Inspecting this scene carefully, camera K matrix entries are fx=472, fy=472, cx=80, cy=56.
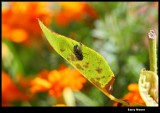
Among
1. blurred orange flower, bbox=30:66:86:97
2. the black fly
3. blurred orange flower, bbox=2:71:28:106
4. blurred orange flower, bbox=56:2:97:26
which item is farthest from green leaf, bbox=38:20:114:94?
blurred orange flower, bbox=56:2:97:26

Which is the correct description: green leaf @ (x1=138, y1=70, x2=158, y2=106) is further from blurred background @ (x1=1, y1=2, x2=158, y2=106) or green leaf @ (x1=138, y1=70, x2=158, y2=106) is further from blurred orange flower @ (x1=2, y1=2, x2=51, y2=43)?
blurred orange flower @ (x1=2, y1=2, x2=51, y2=43)

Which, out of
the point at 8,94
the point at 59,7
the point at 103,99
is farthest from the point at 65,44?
the point at 59,7

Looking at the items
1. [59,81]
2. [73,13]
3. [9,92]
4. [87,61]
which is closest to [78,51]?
[87,61]

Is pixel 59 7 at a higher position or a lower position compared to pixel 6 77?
higher

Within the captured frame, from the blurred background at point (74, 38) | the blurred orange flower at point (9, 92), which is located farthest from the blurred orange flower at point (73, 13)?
the blurred orange flower at point (9, 92)

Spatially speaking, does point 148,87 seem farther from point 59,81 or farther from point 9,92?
point 9,92

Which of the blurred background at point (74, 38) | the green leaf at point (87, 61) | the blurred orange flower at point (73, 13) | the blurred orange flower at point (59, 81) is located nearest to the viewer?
the green leaf at point (87, 61)

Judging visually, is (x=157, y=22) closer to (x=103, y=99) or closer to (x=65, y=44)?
(x=103, y=99)

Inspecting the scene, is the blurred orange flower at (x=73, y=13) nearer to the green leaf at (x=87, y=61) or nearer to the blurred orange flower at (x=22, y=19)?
the blurred orange flower at (x=22, y=19)
